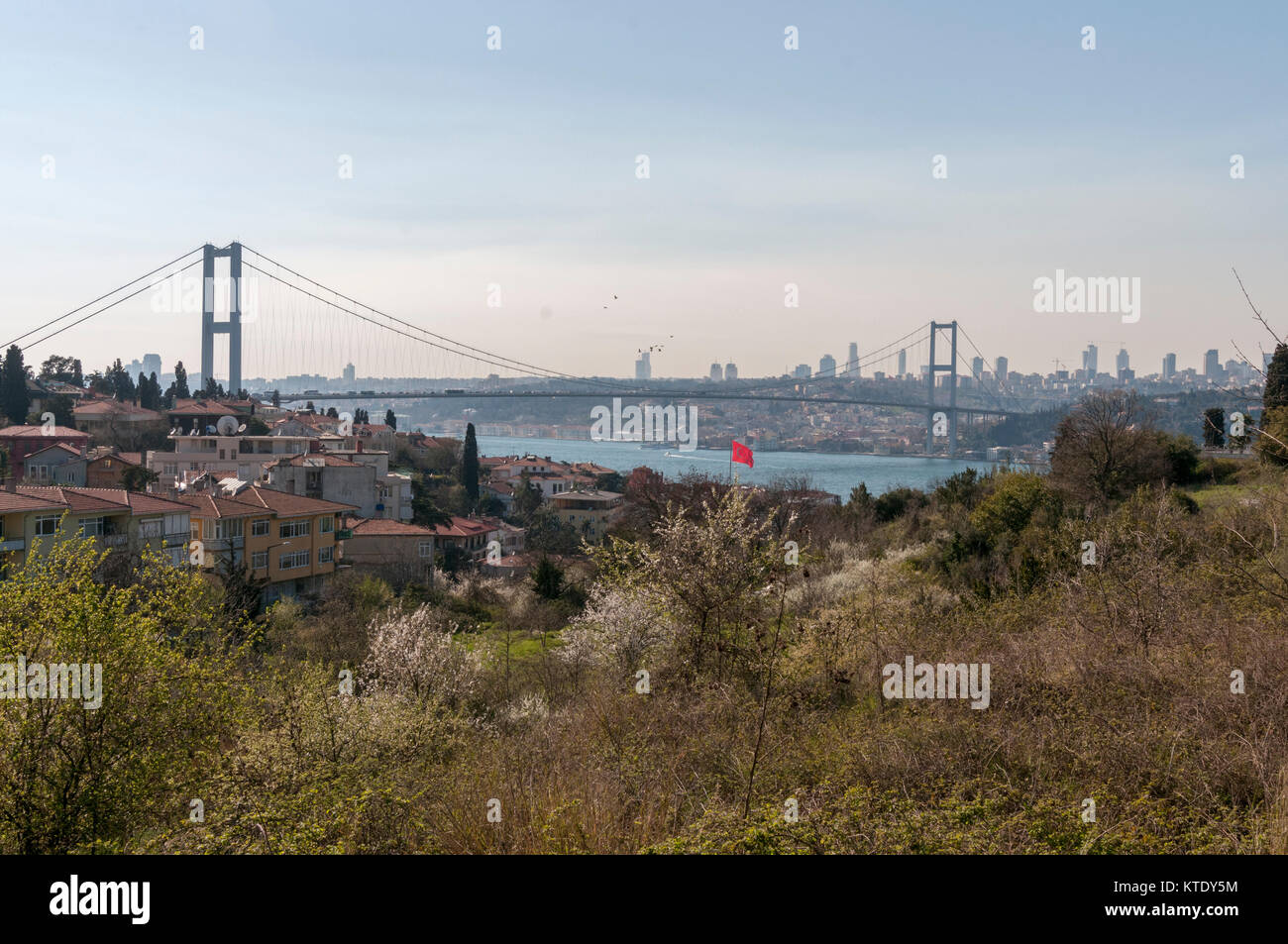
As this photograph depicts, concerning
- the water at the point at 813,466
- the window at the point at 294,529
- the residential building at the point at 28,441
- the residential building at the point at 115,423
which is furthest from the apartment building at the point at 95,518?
the residential building at the point at 115,423

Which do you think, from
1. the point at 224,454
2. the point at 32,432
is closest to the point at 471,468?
the point at 224,454

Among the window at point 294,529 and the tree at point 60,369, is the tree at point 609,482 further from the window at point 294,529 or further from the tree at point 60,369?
the tree at point 60,369

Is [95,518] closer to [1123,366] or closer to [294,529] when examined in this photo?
[294,529]

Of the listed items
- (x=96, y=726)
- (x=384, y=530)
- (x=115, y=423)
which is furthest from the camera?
(x=115, y=423)

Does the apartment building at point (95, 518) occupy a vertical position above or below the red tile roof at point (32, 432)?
below

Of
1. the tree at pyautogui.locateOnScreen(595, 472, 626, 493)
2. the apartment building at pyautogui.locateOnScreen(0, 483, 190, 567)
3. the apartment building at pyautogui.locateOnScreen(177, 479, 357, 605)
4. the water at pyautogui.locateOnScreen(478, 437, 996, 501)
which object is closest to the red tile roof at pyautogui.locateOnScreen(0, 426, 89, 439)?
the apartment building at pyautogui.locateOnScreen(177, 479, 357, 605)

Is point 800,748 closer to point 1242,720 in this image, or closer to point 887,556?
point 1242,720

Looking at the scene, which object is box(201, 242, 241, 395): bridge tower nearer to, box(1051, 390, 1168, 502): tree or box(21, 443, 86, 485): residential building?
box(21, 443, 86, 485): residential building
